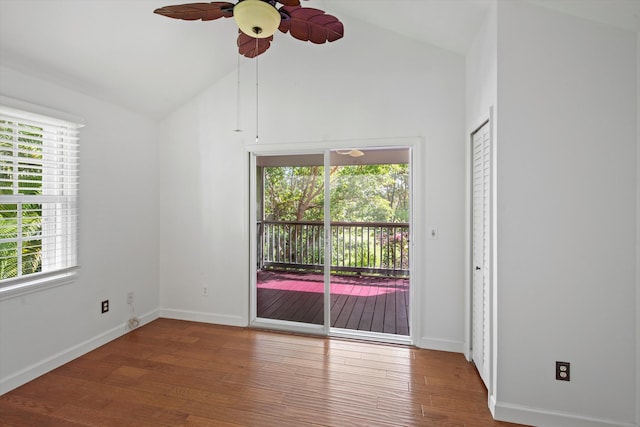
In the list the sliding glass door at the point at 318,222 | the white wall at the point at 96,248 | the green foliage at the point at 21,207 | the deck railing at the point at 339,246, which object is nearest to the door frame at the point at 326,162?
the sliding glass door at the point at 318,222

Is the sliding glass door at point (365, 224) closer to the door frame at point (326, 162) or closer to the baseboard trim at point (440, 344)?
the door frame at point (326, 162)

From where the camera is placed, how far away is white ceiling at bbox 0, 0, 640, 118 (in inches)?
77.6

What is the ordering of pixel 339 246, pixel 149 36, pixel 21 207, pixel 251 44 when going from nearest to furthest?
pixel 251 44
pixel 21 207
pixel 149 36
pixel 339 246

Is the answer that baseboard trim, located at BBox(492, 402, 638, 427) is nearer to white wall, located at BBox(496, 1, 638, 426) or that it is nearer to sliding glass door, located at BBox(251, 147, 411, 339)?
white wall, located at BBox(496, 1, 638, 426)

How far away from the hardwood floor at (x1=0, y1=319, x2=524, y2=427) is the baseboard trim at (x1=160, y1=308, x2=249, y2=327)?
14.8 inches

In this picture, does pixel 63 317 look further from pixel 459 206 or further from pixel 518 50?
pixel 518 50

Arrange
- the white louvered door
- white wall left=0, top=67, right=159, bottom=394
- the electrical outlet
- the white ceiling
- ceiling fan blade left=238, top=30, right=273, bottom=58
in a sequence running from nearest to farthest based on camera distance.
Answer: ceiling fan blade left=238, top=30, right=273, bottom=58
the electrical outlet
the white ceiling
the white louvered door
white wall left=0, top=67, right=159, bottom=394

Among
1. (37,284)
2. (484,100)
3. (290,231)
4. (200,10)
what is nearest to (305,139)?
(290,231)

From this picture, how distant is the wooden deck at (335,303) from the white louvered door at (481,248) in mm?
863

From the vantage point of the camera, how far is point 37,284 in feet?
7.89

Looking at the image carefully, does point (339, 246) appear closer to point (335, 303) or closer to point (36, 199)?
point (335, 303)

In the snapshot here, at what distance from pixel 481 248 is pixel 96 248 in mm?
3416

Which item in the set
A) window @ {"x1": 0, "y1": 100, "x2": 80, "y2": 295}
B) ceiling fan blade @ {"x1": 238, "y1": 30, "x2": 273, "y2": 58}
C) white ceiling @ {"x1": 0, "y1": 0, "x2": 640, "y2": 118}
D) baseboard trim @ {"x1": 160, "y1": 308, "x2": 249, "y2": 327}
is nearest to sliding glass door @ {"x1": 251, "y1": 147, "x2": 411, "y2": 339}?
baseboard trim @ {"x1": 160, "y1": 308, "x2": 249, "y2": 327}

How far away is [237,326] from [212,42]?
9.62 feet
